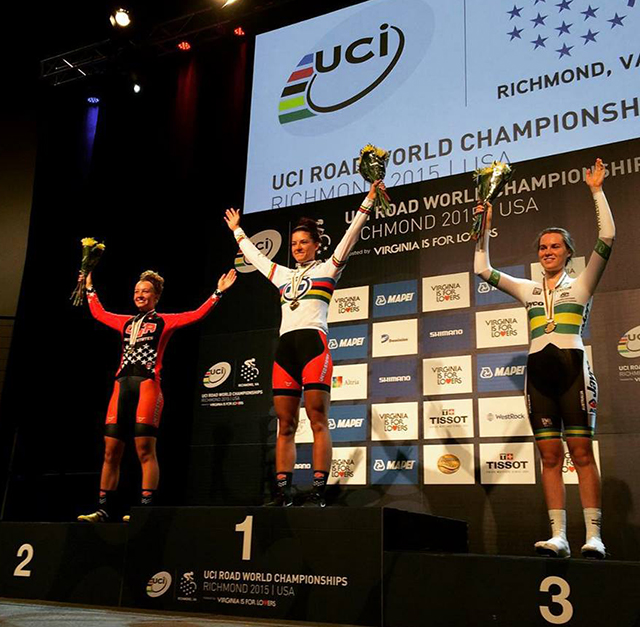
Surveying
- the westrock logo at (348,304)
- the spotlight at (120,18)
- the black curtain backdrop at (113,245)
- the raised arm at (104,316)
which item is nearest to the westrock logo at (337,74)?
the black curtain backdrop at (113,245)

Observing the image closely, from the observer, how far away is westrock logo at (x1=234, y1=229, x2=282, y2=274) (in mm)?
5770

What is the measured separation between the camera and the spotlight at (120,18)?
6117 mm

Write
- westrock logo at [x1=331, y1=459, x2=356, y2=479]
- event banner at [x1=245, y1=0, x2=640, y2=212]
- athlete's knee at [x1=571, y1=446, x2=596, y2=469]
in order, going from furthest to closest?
westrock logo at [x1=331, y1=459, x2=356, y2=479]
event banner at [x1=245, y1=0, x2=640, y2=212]
athlete's knee at [x1=571, y1=446, x2=596, y2=469]

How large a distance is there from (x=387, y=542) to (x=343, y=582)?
25cm

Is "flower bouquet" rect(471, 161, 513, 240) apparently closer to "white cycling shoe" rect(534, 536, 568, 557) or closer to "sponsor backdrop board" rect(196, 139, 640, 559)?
"sponsor backdrop board" rect(196, 139, 640, 559)

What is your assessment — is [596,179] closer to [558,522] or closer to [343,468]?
[558,522]

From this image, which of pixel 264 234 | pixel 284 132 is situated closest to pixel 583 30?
pixel 284 132

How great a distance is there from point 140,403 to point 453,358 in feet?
6.86

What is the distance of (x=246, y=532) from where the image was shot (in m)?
3.28

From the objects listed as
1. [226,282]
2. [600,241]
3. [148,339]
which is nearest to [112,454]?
[148,339]

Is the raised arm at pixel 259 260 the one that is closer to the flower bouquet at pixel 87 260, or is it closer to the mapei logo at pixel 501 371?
the flower bouquet at pixel 87 260

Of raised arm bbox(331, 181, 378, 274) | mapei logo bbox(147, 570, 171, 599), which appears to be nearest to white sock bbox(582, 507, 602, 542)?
raised arm bbox(331, 181, 378, 274)

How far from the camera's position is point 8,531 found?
4.00 m

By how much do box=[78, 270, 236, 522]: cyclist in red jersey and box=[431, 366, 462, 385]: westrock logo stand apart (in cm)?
155
